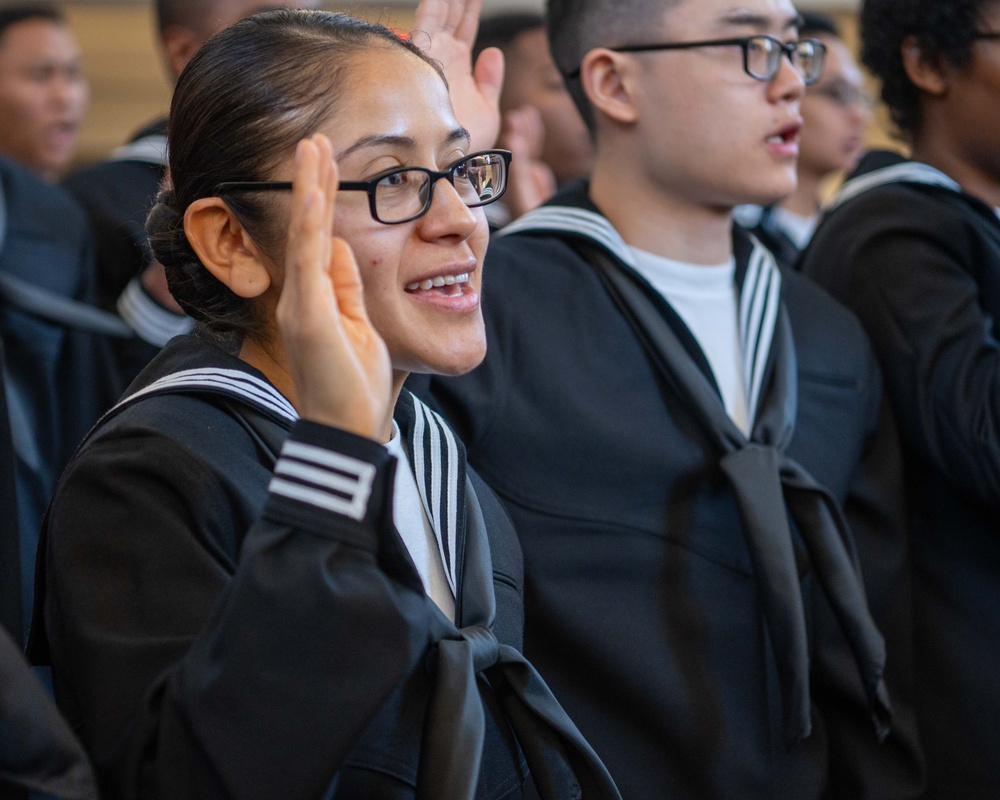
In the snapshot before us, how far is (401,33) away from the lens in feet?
5.21

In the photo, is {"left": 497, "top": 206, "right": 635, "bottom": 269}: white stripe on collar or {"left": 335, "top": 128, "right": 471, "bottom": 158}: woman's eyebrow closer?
{"left": 335, "top": 128, "right": 471, "bottom": 158}: woman's eyebrow

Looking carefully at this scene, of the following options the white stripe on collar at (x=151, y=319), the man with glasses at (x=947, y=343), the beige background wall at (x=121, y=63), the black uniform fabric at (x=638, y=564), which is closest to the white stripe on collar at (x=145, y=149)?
the white stripe on collar at (x=151, y=319)

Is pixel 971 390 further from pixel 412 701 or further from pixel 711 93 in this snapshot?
pixel 412 701

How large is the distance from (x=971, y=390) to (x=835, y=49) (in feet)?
7.74

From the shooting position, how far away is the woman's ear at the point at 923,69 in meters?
2.30

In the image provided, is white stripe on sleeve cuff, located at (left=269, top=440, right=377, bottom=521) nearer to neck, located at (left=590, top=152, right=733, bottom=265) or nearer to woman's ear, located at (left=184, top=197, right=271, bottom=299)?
woman's ear, located at (left=184, top=197, right=271, bottom=299)

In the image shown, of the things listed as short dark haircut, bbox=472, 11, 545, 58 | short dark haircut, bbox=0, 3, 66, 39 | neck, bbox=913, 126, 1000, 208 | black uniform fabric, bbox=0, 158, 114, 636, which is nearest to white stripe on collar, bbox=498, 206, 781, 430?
neck, bbox=913, 126, 1000, 208

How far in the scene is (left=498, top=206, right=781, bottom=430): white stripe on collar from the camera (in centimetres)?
197

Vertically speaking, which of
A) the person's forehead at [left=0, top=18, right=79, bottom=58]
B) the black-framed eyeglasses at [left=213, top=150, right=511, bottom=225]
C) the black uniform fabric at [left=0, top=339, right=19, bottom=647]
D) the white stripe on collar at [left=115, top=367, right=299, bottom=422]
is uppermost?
the black-framed eyeglasses at [left=213, top=150, right=511, bottom=225]

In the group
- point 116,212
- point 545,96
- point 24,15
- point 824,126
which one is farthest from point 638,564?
point 24,15

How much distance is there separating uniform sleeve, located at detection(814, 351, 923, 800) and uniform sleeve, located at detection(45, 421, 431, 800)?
996 mm

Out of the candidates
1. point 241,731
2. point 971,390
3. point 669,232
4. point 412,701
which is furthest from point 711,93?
point 241,731

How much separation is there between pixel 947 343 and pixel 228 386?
1264 mm

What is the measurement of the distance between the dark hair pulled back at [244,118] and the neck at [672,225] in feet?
2.31
